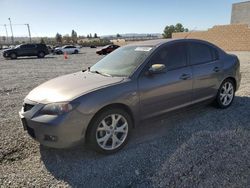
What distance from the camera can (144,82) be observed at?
3.90 metres

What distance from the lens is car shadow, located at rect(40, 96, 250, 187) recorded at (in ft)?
10.2

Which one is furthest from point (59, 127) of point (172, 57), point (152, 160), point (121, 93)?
point (172, 57)

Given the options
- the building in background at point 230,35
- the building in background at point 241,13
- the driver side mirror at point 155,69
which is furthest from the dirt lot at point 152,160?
Answer: the building in background at point 241,13

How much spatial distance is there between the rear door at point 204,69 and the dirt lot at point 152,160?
56 centimetres

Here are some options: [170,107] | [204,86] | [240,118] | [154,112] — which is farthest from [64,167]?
[240,118]

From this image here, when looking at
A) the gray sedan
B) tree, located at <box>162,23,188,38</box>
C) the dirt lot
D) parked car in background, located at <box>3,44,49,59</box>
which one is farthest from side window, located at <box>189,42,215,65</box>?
tree, located at <box>162,23,188,38</box>

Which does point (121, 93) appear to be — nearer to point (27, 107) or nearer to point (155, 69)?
point (155, 69)

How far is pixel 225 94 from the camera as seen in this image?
548 cm

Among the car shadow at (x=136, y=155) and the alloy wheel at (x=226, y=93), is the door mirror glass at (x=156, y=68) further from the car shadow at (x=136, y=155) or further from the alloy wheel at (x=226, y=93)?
the alloy wheel at (x=226, y=93)

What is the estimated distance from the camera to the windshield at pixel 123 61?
409cm

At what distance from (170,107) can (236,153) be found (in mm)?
1278

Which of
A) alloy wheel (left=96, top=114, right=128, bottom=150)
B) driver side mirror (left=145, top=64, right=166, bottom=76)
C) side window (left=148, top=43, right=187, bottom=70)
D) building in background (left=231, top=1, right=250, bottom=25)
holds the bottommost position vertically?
alloy wheel (left=96, top=114, right=128, bottom=150)

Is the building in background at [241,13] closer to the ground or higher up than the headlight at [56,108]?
higher up

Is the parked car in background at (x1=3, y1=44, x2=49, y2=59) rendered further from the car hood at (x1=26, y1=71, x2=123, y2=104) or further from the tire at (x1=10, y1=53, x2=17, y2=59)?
the car hood at (x1=26, y1=71, x2=123, y2=104)
